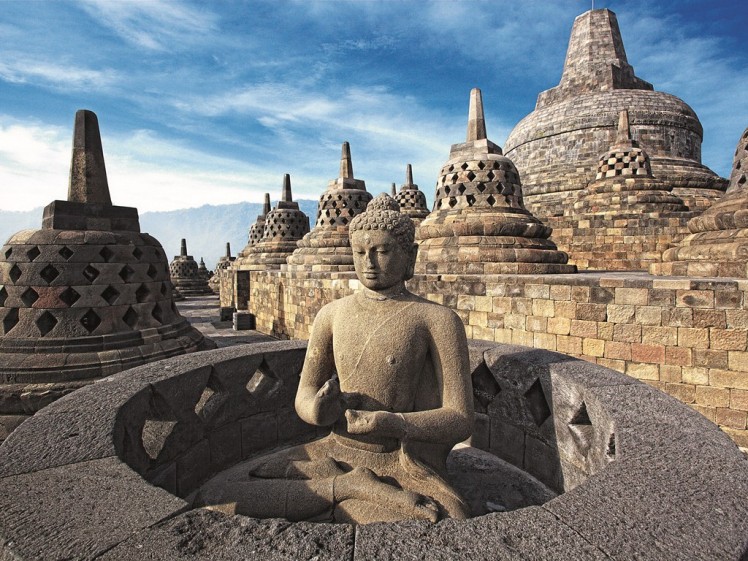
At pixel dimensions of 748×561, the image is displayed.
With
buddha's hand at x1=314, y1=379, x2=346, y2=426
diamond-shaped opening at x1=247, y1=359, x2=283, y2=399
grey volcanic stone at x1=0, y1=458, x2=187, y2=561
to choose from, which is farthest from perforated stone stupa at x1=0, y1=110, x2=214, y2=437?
buddha's hand at x1=314, y1=379, x2=346, y2=426

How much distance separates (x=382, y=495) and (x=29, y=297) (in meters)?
4.76

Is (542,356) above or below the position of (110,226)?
below

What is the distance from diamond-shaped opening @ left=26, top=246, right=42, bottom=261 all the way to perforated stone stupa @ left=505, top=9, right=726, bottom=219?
45.6 ft

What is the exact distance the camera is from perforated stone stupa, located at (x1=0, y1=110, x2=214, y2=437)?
171 inches

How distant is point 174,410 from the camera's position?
106 inches

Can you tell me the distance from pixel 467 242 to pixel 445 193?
1611 mm

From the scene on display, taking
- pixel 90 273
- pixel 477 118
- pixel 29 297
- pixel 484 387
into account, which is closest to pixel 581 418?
pixel 484 387

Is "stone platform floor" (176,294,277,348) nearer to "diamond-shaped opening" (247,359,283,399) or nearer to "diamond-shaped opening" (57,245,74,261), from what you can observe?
"diamond-shaped opening" (57,245,74,261)

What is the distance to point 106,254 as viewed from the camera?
16.1 ft

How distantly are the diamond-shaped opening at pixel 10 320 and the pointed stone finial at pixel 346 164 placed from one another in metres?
9.88

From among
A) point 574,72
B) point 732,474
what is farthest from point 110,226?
point 574,72

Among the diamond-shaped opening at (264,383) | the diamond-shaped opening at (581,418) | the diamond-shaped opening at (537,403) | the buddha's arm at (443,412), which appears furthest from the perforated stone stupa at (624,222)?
the buddha's arm at (443,412)

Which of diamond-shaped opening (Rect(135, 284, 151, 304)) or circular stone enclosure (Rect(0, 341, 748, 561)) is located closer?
circular stone enclosure (Rect(0, 341, 748, 561))

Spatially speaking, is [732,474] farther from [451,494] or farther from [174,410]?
[174,410]
